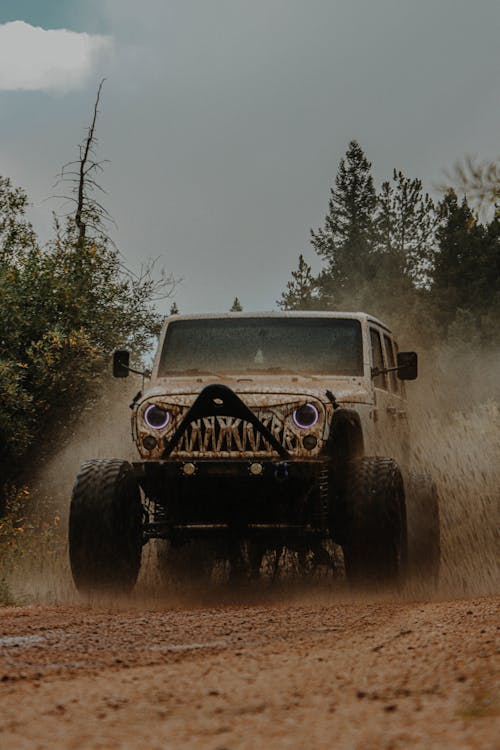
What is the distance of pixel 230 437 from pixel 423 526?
287cm

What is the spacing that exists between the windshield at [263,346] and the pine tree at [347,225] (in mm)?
42720

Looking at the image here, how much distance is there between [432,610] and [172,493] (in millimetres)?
2006

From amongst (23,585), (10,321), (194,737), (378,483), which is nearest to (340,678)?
(194,737)

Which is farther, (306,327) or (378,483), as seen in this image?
(306,327)

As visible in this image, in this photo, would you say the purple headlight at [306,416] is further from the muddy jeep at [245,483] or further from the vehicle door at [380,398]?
the vehicle door at [380,398]

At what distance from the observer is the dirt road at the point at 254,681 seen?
9.60 feet

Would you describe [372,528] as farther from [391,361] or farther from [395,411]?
[391,361]

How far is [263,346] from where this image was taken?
347 inches

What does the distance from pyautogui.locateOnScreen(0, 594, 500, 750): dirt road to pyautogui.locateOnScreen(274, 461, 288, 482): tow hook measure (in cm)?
114

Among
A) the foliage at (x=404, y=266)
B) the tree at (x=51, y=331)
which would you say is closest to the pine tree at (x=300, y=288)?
A: the foliage at (x=404, y=266)

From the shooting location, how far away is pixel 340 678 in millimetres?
3793

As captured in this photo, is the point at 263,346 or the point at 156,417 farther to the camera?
the point at 263,346

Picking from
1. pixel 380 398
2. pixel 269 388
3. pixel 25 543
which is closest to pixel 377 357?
pixel 380 398

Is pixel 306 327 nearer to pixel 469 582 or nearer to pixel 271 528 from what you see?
pixel 271 528
